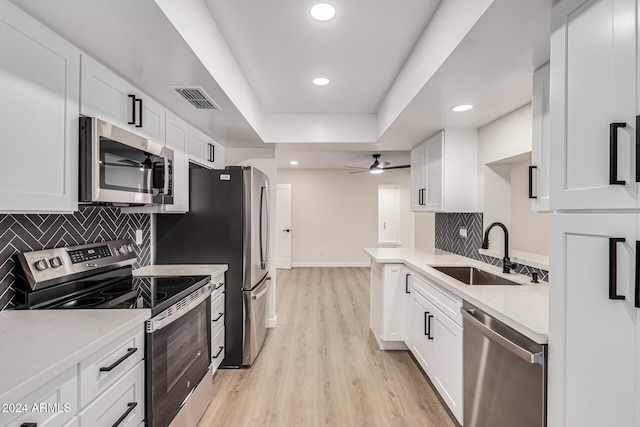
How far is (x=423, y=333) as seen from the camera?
8.36 feet

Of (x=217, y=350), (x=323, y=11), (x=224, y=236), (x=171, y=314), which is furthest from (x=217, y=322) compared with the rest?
(x=323, y=11)

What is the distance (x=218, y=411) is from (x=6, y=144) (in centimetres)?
200

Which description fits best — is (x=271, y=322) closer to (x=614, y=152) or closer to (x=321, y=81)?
(x=321, y=81)

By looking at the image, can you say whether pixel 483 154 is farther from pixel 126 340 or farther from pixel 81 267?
pixel 81 267

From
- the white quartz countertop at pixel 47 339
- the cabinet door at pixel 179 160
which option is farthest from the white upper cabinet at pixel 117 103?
the white quartz countertop at pixel 47 339

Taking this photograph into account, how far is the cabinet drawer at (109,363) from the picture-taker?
1134mm

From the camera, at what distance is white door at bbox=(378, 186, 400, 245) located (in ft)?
28.5

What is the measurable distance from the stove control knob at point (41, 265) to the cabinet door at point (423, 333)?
241 centimetres

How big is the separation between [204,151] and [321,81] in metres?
1.31

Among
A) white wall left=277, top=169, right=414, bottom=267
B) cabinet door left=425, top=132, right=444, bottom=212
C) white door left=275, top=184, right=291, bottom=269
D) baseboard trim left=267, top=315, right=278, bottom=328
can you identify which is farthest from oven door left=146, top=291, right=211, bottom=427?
white wall left=277, top=169, right=414, bottom=267

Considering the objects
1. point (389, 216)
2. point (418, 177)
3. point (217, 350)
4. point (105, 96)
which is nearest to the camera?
point (105, 96)

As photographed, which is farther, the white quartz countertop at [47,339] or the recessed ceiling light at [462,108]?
the recessed ceiling light at [462,108]

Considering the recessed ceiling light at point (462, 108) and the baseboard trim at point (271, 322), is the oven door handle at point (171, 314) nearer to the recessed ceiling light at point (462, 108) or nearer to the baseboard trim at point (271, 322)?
the baseboard trim at point (271, 322)

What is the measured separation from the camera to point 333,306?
4.68m
